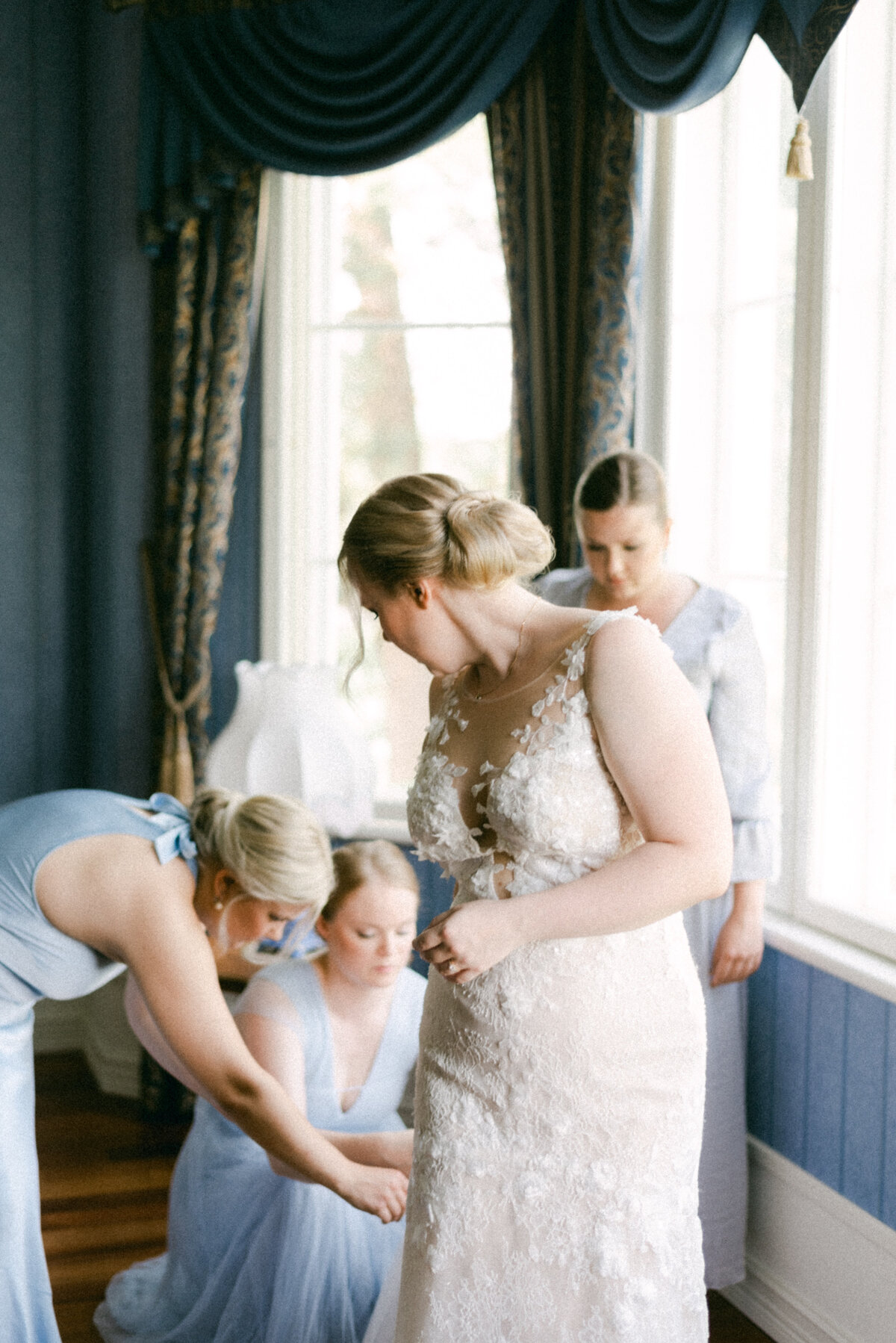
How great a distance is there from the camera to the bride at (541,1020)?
163cm

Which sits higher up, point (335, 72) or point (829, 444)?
point (335, 72)

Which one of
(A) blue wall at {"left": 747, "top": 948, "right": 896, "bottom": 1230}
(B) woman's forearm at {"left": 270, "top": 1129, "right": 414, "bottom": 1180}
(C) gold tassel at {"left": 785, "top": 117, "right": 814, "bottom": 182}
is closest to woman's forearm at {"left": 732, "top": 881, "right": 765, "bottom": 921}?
(A) blue wall at {"left": 747, "top": 948, "right": 896, "bottom": 1230}

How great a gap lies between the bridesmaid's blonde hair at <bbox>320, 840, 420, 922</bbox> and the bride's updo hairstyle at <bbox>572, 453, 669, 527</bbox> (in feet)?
2.62

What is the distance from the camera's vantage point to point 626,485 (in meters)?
2.61

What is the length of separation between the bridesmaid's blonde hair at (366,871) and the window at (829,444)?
0.85 metres

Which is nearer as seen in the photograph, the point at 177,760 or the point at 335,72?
the point at 335,72

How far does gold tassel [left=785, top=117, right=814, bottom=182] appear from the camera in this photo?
2.45 m

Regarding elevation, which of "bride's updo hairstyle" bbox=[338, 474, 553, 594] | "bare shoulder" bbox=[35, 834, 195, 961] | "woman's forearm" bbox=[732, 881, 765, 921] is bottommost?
"woman's forearm" bbox=[732, 881, 765, 921]

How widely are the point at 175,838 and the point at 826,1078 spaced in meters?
1.38

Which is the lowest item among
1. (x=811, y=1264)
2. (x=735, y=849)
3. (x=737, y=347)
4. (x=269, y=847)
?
(x=811, y=1264)

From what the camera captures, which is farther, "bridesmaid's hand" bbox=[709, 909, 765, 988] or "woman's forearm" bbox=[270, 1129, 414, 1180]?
"bridesmaid's hand" bbox=[709, 909, 765, 988]

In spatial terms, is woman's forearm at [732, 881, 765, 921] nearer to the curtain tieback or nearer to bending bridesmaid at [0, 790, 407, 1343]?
bending bridesmaid at [0, 790, 407, 1343]

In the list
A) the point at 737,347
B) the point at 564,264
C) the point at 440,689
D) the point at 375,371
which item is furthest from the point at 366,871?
the point at 375,371

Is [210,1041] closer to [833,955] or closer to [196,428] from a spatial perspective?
[833,955]
